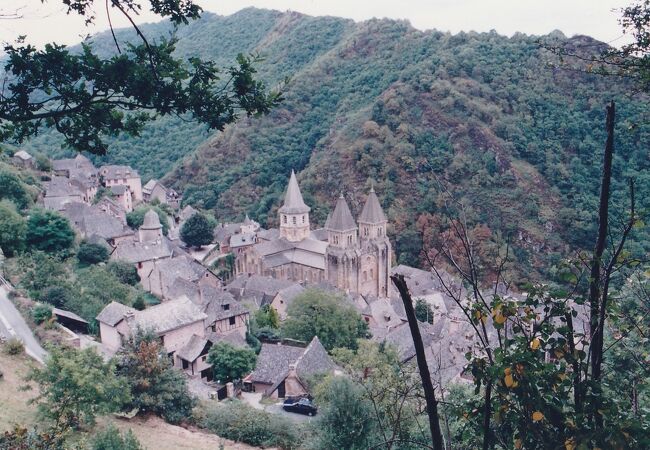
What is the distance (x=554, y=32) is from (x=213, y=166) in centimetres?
5078

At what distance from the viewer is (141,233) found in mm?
42219

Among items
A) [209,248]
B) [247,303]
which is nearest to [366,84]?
[209,248]

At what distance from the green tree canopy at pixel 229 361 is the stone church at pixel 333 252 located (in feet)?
59.4

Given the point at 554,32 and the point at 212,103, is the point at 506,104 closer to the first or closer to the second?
the point at 554,32

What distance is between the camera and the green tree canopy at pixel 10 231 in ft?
89.9

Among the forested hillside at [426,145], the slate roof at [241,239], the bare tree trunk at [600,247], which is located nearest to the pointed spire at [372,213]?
the forested hillside at [426,145]

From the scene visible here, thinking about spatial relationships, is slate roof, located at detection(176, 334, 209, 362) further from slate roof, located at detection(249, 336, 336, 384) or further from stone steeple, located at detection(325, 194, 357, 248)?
stone steeple, located at detection(325, 194, 357, 248)

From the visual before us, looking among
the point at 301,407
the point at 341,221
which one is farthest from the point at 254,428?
the point at 341,221

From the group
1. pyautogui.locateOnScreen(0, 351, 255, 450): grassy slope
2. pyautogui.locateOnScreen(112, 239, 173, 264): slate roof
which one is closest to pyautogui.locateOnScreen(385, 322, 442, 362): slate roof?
pyautogui.locateOnScreen(0, 351, 255, 450): grassy slope

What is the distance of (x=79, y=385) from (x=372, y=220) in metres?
30.3

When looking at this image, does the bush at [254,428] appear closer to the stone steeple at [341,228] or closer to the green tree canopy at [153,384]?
the green tree canopy at [153,384]

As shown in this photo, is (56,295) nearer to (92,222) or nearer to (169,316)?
(169,316)

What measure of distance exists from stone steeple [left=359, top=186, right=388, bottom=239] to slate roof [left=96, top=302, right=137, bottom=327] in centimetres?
2285

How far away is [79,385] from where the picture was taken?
15.2 m
